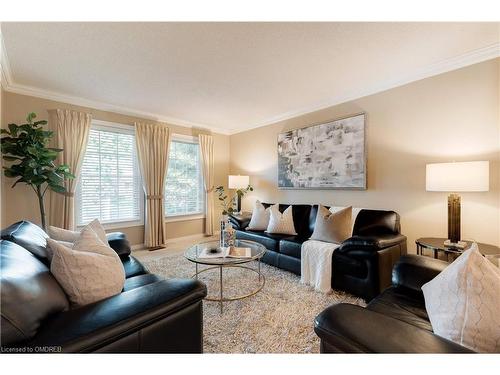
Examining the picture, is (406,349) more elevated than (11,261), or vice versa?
(11,261)

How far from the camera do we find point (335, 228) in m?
2.59

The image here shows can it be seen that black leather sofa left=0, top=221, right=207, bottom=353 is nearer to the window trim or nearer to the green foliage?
the window trim

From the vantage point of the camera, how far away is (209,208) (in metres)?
4.83

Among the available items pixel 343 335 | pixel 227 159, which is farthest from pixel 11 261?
pixel 227 159

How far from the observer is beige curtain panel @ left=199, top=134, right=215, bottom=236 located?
186 inches

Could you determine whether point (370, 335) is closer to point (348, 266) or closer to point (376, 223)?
point (348, 266)

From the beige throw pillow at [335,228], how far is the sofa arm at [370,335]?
1699 millimetres

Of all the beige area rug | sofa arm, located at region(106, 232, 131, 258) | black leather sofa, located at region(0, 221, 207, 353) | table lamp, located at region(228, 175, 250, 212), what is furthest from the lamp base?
table lamp, located at region(228, 175, 250, 212)

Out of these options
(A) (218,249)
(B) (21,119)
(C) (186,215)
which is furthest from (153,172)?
(A) (218,249)

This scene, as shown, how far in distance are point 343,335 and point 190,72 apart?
2774 mm

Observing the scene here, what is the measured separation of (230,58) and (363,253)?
235cm

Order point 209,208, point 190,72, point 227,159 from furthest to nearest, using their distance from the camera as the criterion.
Result: point 227,159, point 209,208, point 190,72

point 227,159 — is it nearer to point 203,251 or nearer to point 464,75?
point 203,251

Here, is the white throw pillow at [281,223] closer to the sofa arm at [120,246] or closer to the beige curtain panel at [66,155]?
the sofa arm at [120,246]
